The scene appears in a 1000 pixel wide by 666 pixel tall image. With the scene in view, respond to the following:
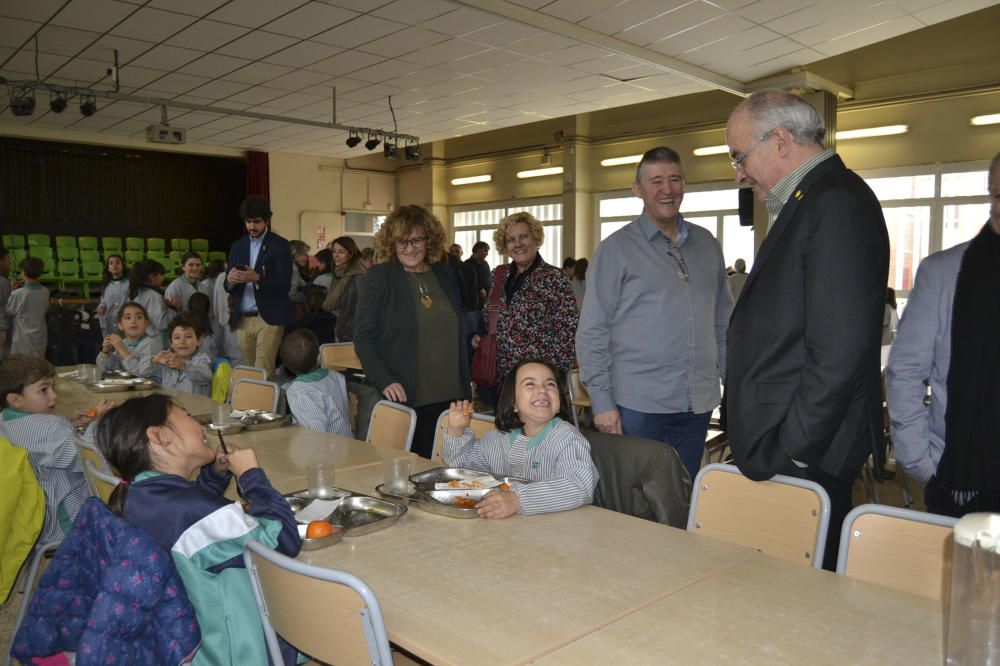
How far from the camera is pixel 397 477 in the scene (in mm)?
2211

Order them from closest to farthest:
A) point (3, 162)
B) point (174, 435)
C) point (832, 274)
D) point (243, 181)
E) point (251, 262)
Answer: point (832, 274) → point (174, 435) → point (251, 262) → point (3, 162) → point (243, 181)

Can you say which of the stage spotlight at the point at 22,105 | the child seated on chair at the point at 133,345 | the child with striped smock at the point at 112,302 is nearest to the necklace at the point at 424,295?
the child seated on chair at the point at 133,345

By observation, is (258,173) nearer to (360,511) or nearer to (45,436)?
(45,436)

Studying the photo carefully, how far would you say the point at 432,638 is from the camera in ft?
4.33

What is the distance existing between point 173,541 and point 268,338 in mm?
3603

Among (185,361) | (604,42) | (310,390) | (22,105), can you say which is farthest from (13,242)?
(310,390)

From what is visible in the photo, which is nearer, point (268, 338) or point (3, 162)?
point (268, 338)

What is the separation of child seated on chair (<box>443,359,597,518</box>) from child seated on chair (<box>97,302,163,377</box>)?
3130 millimetres

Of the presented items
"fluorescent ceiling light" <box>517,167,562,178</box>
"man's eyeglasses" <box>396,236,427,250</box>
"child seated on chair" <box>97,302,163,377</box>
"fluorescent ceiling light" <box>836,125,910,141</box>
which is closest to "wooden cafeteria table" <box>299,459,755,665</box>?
"man's eyeglasses" <box>396,236,427,250</box>

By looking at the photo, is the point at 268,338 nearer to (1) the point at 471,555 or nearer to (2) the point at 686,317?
(2) the point at 686,317

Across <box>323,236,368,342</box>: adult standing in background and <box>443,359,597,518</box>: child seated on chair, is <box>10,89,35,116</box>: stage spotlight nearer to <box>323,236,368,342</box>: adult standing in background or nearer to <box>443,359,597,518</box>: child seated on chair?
<box>323,236,368,342</box>: adult standing in background

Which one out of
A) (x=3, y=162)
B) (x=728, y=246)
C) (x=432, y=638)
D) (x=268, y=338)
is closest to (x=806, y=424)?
(x=432, y=638)

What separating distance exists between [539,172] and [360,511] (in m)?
12.9

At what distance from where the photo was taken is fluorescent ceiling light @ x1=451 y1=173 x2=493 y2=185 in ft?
50.4
